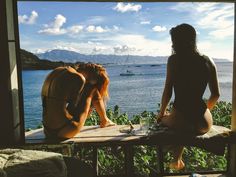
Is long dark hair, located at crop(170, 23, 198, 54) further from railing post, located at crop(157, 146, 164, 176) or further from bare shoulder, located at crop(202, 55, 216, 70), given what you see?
railing post, located at crop(157, 146, 164, 176)

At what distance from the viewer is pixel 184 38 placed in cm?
303

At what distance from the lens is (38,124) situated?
3947 millimetres

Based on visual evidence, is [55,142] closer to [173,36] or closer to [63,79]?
[63,79]

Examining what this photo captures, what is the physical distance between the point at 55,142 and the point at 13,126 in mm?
423

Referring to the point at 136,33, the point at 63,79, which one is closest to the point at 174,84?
the point at 63,79

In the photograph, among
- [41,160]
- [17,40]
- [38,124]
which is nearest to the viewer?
[41,160]

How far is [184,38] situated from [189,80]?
40cm

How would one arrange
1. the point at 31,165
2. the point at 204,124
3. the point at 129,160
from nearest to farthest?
the point at 31,165
the point at 204,124
the point at 129,160

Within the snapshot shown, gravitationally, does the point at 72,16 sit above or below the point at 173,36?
above

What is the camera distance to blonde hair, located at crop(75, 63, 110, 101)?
313cm

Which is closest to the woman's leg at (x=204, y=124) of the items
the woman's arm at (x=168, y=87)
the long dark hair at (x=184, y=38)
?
the woman's arm at (x=168, y=87)

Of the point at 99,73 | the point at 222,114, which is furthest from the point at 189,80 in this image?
the point at 222,114

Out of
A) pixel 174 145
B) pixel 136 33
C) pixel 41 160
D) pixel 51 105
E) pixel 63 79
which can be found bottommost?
pixel 174 145

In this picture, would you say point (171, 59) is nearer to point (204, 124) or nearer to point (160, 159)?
point (204, 124)
